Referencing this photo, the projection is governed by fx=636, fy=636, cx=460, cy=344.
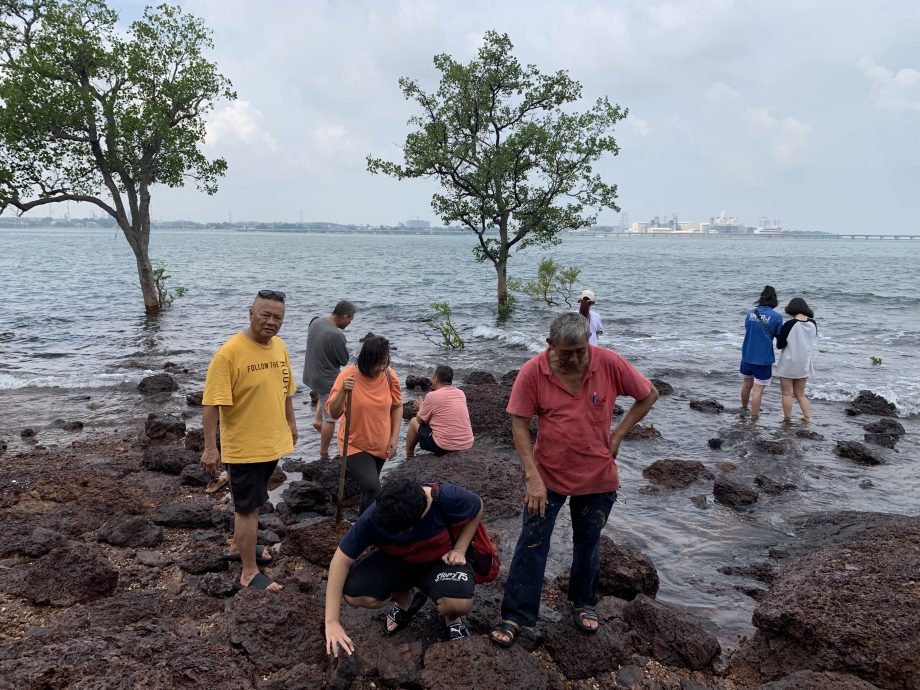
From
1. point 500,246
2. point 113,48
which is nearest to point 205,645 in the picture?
point 500,246

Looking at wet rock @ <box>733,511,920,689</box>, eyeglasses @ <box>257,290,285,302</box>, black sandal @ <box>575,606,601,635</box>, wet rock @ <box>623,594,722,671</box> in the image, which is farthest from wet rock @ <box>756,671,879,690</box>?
eyeglasses @ <box>257,290,285,302</box>

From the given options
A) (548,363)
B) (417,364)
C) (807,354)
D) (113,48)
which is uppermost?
(113,48)

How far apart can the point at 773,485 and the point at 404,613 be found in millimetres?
5307

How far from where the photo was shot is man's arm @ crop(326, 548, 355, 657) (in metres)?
3.90

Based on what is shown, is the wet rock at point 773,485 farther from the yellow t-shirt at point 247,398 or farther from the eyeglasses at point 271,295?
the eyeglasses at point 271,295

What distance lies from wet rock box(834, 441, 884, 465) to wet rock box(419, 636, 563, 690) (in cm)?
705

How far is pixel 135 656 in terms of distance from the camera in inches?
143

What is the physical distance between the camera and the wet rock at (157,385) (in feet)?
41.2

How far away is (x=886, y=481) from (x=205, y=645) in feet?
27.0

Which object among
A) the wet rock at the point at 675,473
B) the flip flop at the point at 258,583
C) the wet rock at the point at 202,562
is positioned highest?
the flip flop at the point at 258,583

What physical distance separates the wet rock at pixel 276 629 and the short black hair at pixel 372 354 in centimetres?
206

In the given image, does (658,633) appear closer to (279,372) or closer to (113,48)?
(279,372)

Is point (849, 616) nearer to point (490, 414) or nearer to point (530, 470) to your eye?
point (530, 470)

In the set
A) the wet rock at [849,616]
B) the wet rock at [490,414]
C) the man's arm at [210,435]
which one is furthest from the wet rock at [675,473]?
the man's arm at [210,435]
